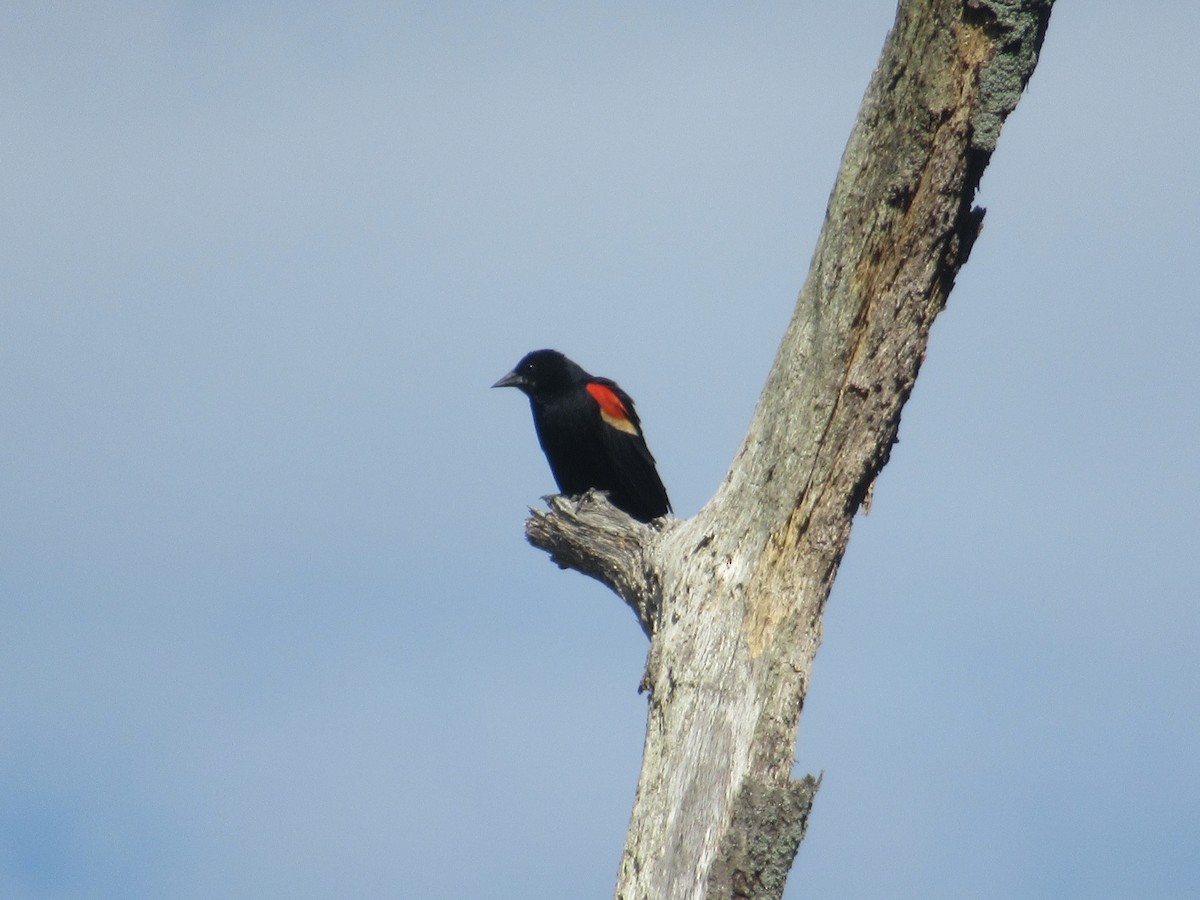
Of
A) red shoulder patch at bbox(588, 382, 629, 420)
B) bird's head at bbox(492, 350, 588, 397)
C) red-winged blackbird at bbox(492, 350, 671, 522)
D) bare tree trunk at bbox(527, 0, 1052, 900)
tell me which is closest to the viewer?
bare tree trunk at bbox(527, 0, 1052, 900)

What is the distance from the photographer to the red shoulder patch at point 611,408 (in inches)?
363

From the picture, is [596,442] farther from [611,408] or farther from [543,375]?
[543,375]

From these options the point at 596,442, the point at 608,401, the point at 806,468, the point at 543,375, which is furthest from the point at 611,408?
the point at 806,468

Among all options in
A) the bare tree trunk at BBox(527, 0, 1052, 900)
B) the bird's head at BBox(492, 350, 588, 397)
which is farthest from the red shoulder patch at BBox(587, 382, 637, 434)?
the bare tree trunk at BBox(527, 0, 1052, 900)

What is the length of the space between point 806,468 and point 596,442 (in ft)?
13.3

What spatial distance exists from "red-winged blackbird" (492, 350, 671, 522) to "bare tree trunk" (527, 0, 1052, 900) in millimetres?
3604

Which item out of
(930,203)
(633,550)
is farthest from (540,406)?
(930,203)

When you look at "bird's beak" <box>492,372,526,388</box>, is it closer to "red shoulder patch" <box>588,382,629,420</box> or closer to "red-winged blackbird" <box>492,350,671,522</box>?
"red-winged blackbird" <box>492,350,671,522</box>

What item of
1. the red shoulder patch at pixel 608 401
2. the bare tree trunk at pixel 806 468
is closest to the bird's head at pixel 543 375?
the red shoulder patch at pixel 608 401

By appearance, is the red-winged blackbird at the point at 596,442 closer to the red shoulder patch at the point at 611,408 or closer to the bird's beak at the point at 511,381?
the red shoulder patch at the point at 611,408

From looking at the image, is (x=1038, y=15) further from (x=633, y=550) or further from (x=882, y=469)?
(x=633, y=550)

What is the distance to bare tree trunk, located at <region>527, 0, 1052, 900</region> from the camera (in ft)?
15.7

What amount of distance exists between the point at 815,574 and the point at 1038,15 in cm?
224

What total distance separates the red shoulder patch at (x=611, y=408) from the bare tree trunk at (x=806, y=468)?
368 centimetres
